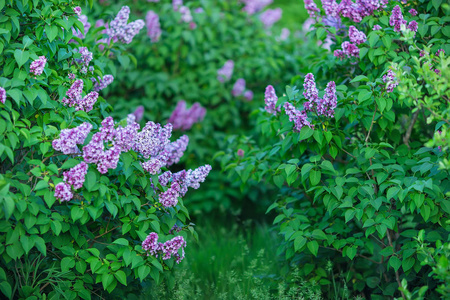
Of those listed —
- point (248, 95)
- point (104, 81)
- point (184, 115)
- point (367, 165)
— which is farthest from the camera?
point (248, 95)

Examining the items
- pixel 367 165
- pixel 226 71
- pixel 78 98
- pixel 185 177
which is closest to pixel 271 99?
pixel 367 165

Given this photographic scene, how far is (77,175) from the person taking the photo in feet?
9.12

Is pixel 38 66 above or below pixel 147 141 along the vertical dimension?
above

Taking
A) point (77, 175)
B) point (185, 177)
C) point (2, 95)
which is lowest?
point (185, 177)

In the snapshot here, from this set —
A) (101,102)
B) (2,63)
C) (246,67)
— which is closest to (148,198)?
(101,102)

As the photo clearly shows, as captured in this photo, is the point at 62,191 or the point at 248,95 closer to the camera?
the point at 62,191

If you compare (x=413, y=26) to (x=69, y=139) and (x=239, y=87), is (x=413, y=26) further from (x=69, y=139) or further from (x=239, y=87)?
(x=239, y=87)

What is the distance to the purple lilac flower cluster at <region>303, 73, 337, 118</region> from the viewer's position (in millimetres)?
3234

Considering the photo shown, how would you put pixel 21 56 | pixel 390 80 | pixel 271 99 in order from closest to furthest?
pixel 21 56
pixel 390 80
pixel 271 99

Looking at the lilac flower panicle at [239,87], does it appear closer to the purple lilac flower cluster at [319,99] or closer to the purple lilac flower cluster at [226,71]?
the purple lilac flower cluster at [226,71]

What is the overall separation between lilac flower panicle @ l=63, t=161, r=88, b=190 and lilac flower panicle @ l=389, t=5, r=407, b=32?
225 cm

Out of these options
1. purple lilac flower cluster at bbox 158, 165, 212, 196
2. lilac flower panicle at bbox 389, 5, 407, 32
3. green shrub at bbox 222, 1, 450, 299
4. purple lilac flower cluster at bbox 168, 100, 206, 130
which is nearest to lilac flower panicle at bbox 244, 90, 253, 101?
purple lilac flower cluster at bbox 168, 100, 206, 130

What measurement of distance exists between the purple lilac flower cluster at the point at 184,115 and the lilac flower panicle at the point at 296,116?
2396 mm

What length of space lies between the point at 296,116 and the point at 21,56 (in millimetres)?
1734
